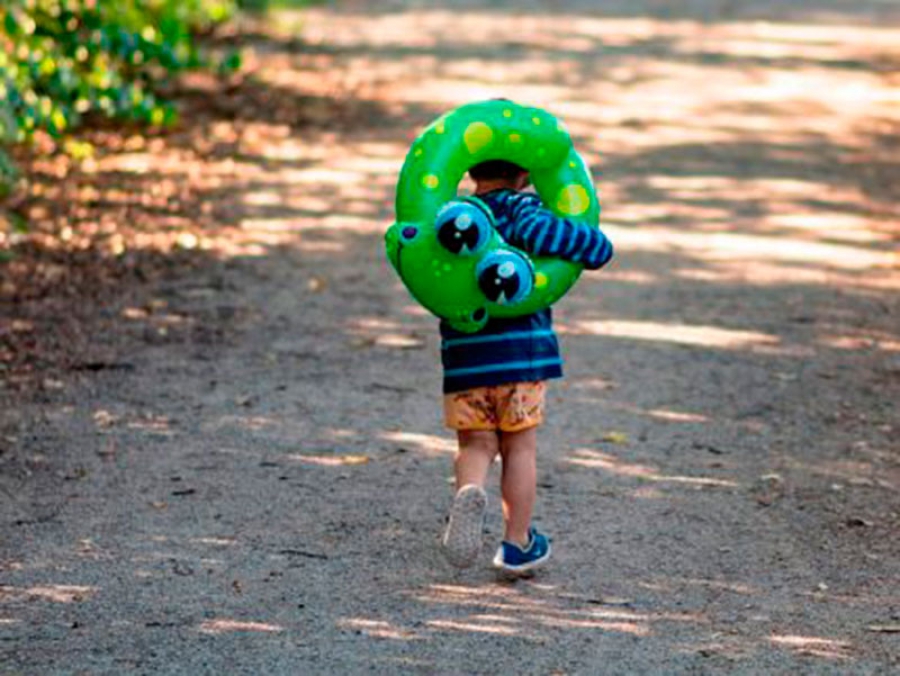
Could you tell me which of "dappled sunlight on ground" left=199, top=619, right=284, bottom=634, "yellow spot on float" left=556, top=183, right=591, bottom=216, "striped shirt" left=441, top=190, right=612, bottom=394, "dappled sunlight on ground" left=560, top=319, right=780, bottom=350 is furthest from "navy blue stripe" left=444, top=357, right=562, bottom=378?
"dappled sunlight on ground" left=560, top=319, right=780, bottom=350

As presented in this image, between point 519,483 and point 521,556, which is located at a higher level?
point 519,483

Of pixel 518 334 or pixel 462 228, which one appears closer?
pixel 462 228

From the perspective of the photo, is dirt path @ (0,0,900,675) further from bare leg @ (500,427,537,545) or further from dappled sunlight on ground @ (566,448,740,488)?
bare leg @ (500,427,537,545)

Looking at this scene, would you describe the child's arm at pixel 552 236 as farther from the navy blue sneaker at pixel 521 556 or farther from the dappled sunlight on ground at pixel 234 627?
the dappled sunlight on ground at pixel 234 627

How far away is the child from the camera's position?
239 inches

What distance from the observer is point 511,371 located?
19.9ft

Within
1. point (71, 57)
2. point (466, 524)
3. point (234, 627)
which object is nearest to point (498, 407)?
point (466, 524)

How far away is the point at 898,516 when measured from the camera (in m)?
6.85

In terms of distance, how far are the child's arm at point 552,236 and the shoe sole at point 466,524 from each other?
0.78 meters

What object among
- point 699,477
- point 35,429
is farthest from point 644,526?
point 35,429

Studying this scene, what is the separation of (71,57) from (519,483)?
597 centimetres

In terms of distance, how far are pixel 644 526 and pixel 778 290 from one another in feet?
12.2

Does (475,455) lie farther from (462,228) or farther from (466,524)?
(462,228)

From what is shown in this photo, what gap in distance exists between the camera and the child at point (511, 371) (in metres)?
6.08
